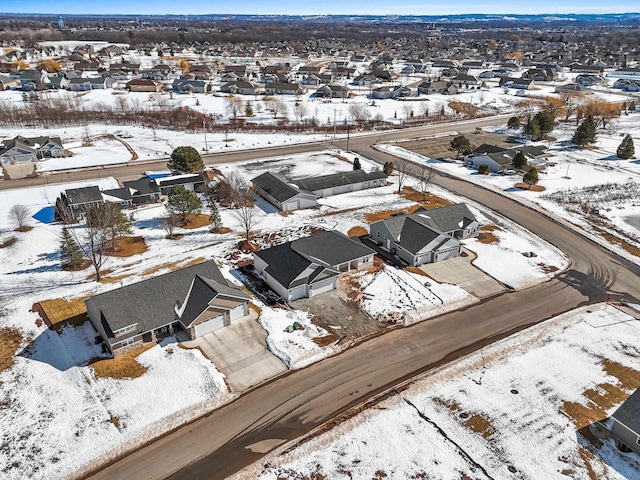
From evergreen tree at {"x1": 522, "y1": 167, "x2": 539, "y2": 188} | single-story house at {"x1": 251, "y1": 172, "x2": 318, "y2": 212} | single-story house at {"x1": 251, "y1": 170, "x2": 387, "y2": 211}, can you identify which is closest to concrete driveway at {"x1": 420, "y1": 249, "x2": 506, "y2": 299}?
single-story house at {"x1": 251, "y1": 172, "x2": 318, "y2": 212}

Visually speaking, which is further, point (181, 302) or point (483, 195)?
point (483, 195)

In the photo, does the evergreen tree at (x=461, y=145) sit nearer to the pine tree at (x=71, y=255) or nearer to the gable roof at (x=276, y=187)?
the gable roof at (x=276, y=187)

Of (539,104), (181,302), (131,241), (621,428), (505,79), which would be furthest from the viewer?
(505,79)

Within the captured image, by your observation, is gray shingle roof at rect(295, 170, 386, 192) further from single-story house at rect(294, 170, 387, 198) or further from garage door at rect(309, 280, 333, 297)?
garage door at rect(309, 280, 333, 297)

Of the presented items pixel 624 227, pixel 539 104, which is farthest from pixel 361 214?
pixel 539 104

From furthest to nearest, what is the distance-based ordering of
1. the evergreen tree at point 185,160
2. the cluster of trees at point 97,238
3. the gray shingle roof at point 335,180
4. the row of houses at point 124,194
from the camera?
the evergreen tree at point 185,160
the gray shingle roof at point 335,180
the row of houses at point 124,194
the cluster of trees at point 97,238

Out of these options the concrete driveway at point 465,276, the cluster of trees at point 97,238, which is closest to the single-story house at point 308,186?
the cluster of trees at point 97,238

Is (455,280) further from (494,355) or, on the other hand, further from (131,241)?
(131,241)
